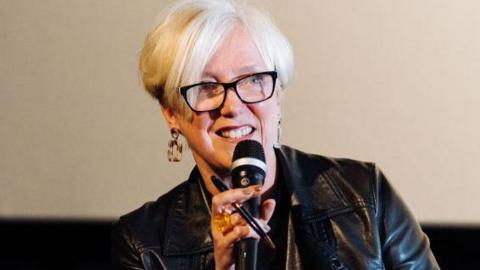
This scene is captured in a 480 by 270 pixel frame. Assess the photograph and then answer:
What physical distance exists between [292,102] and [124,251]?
0.59 metres

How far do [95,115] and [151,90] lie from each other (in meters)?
0.57

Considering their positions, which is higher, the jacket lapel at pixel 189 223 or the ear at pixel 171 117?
the ear at pixel 171 117

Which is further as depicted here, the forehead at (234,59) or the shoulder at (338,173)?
the shoulder at (338,173)

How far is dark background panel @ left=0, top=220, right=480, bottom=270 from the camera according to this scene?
6.55 ft

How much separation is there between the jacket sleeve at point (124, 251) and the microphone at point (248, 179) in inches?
17.8

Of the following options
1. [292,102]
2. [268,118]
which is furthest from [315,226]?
[292,102]

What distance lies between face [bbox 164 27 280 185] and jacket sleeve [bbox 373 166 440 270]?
237 mm

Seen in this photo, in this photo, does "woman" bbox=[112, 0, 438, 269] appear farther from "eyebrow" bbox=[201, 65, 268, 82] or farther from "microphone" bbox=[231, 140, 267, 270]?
"microphone" bbox=[231, 140, 267, 270]

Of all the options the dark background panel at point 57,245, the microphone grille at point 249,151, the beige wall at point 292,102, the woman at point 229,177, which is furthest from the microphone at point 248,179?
the dark background panel at point 57,245

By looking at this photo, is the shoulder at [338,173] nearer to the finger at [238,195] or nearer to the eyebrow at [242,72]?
the eyebrow at [242,72]

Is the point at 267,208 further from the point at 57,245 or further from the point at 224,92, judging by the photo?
the point at 57,245

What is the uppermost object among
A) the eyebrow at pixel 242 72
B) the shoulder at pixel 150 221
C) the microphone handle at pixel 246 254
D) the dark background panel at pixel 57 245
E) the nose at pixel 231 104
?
the eyebrow at pixel 242 72

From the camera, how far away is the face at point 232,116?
1.31 m

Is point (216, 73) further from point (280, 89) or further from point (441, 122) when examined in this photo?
point (441, 122)
